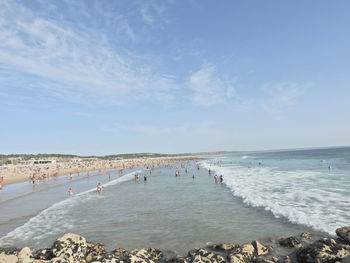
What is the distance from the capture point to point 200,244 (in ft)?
45.2

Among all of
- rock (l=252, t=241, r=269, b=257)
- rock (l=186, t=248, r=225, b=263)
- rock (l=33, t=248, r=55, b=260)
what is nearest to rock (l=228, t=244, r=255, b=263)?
rock (l=252, t=241, r=269, b=257)

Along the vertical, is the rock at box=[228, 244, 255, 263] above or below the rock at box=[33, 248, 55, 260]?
below

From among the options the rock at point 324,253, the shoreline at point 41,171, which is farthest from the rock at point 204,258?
the shoreline at point 41,171

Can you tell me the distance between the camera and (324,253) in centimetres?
1024

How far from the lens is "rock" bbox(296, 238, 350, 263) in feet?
33.0

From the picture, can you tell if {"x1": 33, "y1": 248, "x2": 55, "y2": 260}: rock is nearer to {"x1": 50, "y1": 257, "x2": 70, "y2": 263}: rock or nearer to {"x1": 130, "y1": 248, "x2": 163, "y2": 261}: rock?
{"x1": 50, "y1": 257, "x2": 70, "y2": 263}: rock

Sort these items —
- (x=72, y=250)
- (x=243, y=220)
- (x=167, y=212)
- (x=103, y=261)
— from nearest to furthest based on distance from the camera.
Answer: (x=103, y=261)
(x=72, y=250)
(x=243, y=220)
(x=167, y=212)

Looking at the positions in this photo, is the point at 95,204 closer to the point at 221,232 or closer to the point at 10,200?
the point at 10,200

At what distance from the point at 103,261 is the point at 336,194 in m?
24.1

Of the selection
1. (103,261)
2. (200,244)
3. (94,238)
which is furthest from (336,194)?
(103,261)

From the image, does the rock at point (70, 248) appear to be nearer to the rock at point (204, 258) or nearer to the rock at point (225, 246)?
the rock at point (204, 258)

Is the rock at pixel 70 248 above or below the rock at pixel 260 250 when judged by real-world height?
above

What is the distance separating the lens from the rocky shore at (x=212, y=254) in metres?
10.2

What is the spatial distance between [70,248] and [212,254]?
596 centimetres
